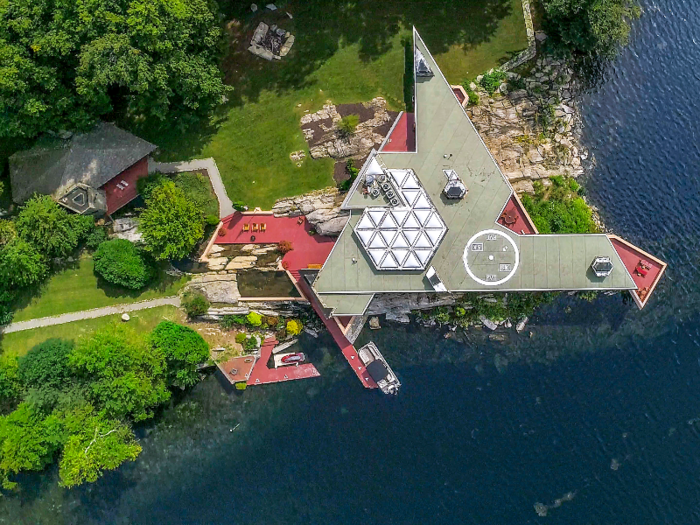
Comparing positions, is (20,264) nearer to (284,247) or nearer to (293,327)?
(284,247)

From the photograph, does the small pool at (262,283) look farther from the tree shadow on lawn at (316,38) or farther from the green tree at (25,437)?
the green tree at (25,437)

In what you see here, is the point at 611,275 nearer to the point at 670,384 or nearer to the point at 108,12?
the point at 670,384

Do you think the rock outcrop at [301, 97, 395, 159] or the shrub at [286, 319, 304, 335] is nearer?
the shrub at [286, 319, 304, 335]

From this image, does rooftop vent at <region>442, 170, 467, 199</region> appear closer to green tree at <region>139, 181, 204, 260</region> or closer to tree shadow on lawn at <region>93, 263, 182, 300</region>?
green tree at <region>139, 181, 204, 260</region>

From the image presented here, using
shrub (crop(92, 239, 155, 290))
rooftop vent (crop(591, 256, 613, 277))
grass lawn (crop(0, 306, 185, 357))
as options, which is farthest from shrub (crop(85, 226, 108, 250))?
rooftop vent (crop(591, 256, 613, 277))

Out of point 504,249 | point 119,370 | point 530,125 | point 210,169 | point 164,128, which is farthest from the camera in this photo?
point 530,125

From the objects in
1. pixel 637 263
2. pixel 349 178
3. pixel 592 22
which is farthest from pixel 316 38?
pixel 637 263

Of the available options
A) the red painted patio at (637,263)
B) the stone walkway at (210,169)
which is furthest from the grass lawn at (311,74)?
the red painted patio at (637,263)
